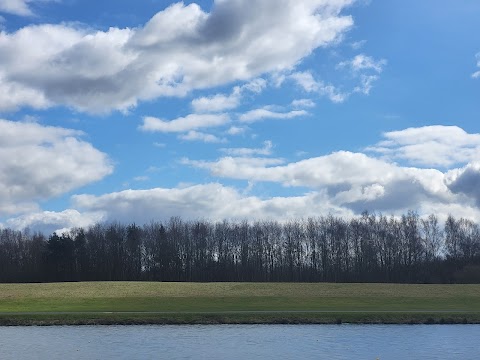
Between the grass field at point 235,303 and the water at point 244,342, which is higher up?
the grass field at point 235,303

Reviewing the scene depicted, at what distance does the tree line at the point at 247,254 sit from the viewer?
398 ft

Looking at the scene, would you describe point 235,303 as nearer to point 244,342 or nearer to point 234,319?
point 234,319

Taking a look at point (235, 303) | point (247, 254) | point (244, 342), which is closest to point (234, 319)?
point (244, 342)

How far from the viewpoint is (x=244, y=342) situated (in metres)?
29.0

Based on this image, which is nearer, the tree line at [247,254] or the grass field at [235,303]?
the grass field at [235,303]

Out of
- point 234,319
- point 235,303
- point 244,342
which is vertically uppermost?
point 235,303

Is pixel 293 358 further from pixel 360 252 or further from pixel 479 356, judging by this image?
pixel 360 252

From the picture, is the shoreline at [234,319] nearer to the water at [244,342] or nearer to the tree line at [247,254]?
the water at [244,342]

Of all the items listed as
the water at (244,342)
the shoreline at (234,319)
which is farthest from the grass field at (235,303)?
the water at (244,342)

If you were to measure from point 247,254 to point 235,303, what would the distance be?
75.1 m

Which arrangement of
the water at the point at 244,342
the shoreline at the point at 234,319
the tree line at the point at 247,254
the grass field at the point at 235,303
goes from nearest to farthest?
1. the water at the point at 244,342
2. the shoreline at the point at 234,319
3. the grass field at the point at 235,303
4. the tree line at the point at 247,254

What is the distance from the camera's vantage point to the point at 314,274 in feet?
410

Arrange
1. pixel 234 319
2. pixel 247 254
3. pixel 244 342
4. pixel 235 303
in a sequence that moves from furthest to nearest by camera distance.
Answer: pixel 247 254
pixel 235 303
pixel 234 319
pixel 244 342

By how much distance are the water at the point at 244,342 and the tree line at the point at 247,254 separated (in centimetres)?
8587
